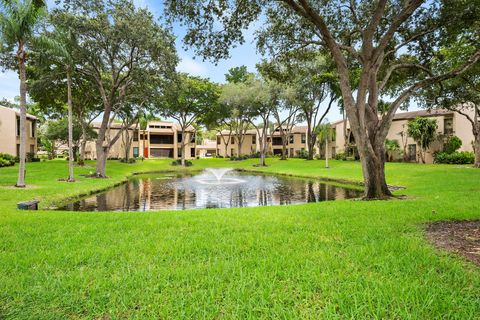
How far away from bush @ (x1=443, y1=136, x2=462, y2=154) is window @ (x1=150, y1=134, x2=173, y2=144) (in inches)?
1960

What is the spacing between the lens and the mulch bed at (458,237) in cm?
463

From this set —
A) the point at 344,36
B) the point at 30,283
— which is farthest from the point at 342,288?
the point at 344,36

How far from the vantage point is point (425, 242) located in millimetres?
5137

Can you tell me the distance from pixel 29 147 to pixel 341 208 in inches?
1690

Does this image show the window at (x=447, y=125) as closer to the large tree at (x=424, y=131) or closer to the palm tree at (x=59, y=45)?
the large tree at (x=424, y=131)

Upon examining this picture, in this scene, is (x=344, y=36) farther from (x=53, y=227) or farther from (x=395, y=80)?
(x=53, y=227)

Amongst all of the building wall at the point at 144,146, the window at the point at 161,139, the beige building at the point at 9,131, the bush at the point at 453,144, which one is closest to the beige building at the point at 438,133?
the bush at the point at 453,144

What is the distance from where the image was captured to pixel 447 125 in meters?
35.8

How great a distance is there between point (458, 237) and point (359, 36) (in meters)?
12.0

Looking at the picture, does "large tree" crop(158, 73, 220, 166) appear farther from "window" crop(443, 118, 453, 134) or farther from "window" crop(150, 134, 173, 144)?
"window" crop(443, 118, 453, 134)

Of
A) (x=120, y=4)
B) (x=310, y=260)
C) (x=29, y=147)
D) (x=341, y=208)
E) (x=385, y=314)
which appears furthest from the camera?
(x=29, y=147)

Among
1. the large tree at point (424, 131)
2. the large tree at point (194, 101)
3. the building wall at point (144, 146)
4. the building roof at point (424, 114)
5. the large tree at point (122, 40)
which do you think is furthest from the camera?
the building wall at point (144, 146)

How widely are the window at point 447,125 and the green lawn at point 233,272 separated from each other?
116 ft

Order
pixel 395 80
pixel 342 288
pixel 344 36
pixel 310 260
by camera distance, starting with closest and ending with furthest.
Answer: pixel 342 288 → pixel 310 260 → pixel 344 36 → pixel 395 80
